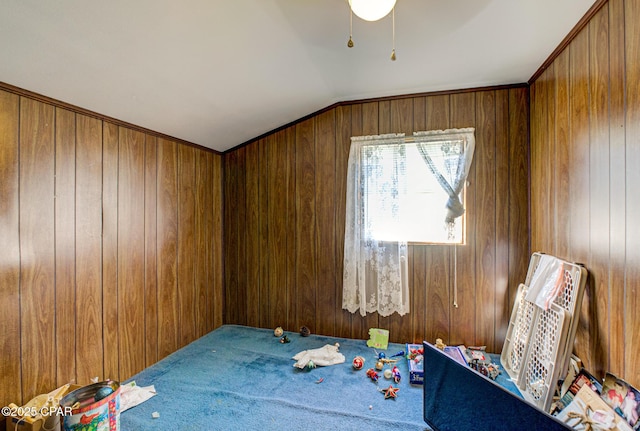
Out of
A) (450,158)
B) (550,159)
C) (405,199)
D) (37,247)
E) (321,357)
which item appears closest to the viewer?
(37,247)

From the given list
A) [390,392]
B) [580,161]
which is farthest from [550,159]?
[390,392]

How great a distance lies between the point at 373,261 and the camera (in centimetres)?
276

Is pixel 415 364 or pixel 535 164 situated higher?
pixel 535 164

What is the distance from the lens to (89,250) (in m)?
1.96

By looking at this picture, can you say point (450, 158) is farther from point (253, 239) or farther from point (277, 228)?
point (253, 239)

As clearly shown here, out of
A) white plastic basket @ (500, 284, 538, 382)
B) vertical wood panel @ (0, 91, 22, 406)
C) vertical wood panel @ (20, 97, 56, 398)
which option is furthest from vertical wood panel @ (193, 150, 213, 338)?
white plastic basket @ (500, 284, 538, 382)

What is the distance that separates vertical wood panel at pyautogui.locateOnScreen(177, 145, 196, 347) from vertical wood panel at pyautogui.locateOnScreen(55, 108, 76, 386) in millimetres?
913

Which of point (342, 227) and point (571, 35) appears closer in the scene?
point (571, 35)

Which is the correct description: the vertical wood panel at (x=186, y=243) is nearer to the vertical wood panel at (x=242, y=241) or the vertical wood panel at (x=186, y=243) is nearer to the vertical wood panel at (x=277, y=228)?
the vertical wood panel at (x=242, y=241)

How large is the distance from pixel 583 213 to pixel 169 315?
3.20 metres

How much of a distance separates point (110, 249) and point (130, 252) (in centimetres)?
16

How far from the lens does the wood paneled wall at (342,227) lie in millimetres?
2535

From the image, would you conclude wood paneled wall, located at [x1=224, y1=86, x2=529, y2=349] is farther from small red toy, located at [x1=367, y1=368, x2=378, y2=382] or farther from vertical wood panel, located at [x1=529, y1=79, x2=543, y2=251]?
small red toy, located at [x1=367, y1=368, x2=378, y2=382]

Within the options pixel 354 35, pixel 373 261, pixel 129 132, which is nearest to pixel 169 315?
pixel 129 132
